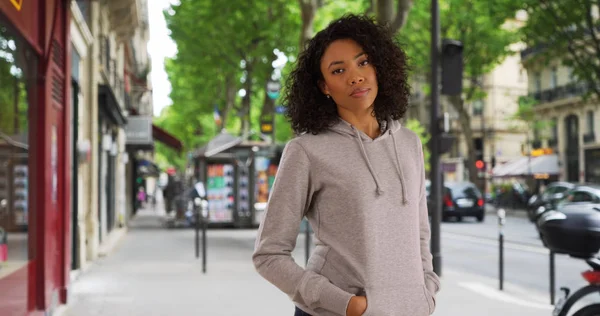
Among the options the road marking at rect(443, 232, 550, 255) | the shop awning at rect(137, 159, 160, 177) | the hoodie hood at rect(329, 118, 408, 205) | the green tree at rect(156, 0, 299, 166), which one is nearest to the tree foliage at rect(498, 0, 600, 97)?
the road marking at rect(443, 232, 550, 255)

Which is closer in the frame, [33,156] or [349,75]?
[349,75]

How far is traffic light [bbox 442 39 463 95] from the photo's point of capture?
11217 mm

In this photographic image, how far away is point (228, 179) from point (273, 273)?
887 inches

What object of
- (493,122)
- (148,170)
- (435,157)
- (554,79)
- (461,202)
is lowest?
(461,202)

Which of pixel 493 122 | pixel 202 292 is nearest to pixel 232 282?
pixel 202 292

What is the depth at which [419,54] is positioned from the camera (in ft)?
121

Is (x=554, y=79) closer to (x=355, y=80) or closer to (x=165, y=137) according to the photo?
(x=165, y=137)

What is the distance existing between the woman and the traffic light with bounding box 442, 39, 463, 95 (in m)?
9.12

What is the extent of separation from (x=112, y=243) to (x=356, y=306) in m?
15.3

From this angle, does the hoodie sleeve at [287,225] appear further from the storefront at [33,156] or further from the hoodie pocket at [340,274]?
the storefront at [33,156]

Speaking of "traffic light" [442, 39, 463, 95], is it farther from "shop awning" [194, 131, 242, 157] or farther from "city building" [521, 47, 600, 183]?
"city building" [521, 47, 600, 183]

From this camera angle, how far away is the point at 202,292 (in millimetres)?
9453

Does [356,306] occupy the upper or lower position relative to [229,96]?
lower

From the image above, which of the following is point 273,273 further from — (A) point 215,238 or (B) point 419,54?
(B) point 419,54
